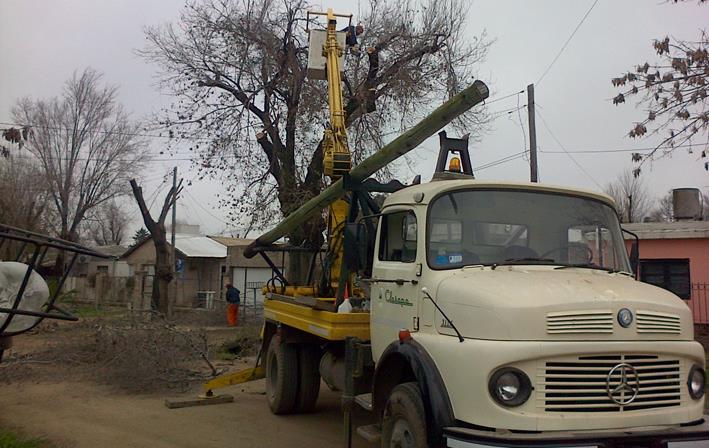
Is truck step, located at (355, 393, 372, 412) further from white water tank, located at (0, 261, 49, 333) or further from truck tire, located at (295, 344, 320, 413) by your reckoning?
white water tank, located at (0, 261, 49, 333)

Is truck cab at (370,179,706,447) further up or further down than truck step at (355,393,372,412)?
further up

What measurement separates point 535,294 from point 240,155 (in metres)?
15.5

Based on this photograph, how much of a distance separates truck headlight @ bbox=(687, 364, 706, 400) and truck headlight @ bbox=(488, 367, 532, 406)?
4.38 ft

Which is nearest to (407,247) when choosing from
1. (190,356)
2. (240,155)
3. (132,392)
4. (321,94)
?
(132,392)

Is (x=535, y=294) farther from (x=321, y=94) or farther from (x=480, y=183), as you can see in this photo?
(x=321, y=94)

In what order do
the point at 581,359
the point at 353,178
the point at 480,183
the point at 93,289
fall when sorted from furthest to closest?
the point at 93,289
the point at 353,178
the point at 480,183
the point at 581,359

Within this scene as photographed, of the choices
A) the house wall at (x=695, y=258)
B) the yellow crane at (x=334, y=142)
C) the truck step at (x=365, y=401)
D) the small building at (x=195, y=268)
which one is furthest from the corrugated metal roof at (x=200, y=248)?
the truck step at (x=365, y=401)

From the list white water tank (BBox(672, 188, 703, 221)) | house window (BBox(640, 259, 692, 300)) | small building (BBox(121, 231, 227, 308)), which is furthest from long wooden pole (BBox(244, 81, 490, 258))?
small building (BBox(121, 231, 227, 308))

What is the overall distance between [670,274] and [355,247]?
13.7m

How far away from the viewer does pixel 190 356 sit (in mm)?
11719

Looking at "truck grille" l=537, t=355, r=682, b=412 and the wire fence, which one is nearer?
"truck grille" l=537, t=355, r=682, b=412

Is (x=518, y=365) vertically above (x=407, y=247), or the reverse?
(x=407, y=247)

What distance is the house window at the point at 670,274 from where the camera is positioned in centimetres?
1634

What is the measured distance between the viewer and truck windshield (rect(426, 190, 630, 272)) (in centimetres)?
515
